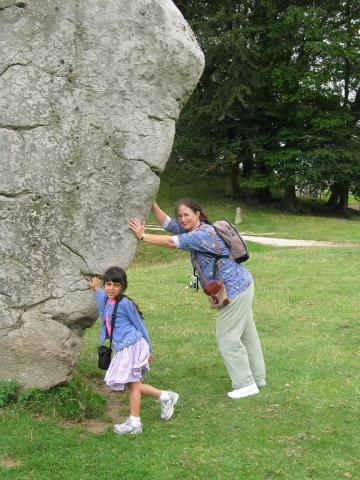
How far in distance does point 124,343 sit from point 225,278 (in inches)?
55.4

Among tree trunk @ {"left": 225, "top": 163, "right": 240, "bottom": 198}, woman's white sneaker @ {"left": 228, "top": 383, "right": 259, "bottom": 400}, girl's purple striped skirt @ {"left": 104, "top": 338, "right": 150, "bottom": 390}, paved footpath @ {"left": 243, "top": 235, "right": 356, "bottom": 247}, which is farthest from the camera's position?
tree trunk @ {"left": 225, "top": 163, "right": 240, "bottom": 198}

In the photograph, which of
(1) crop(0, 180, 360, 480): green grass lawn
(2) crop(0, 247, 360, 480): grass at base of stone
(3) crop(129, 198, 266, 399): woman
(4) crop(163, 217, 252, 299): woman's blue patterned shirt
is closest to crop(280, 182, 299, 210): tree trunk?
(1) crop(0, 180, 360, 480): green grass lawn

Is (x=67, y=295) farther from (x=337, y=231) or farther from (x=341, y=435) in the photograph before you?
(x=337, y=231)

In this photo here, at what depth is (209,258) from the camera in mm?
6176

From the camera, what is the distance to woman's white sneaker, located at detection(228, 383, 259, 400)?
21.4ft

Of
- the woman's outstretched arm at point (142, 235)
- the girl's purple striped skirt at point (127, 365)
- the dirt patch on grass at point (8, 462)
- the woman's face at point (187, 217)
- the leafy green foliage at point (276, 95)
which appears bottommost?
the dirt patch on grass at point (8, 462)

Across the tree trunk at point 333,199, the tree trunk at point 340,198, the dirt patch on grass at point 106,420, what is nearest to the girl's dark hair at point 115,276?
the dirt patch on grass at point 106,420

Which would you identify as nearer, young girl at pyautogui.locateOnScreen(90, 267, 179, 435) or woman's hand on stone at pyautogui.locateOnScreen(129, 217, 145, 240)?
young girl at pyautogui.locateOnScreen(90, 267, 179, 435)

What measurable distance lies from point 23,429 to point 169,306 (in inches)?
235

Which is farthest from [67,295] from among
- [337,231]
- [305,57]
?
[305,57]

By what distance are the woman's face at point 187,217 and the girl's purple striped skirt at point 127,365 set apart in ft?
4.44

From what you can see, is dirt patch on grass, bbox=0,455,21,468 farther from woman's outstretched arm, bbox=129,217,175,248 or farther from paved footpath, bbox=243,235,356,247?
paved footpath, bbox=243,235,356,247

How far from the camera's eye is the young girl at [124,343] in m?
5.43

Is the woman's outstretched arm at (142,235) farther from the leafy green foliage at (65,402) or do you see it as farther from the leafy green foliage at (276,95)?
the leafy green foliage at (276,95)
